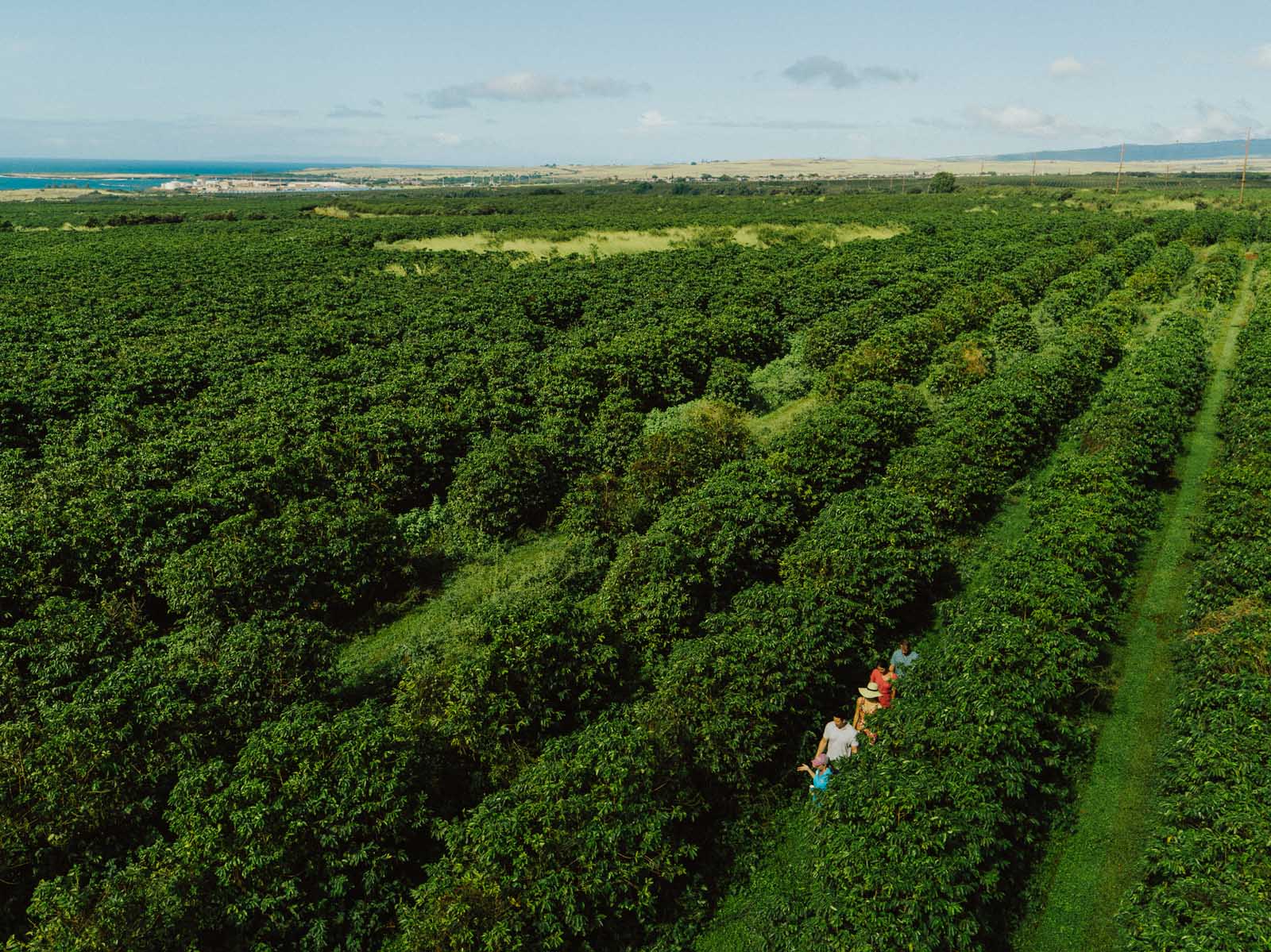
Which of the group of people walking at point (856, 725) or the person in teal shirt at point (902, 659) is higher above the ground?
the person in teal shirt at point (902, 659)

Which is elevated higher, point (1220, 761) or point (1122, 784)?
point (1220, 761)

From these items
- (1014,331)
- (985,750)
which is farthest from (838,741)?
(1014,331)

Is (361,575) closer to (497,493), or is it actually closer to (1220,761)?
(497,493)

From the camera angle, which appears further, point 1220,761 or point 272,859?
point 1220,761

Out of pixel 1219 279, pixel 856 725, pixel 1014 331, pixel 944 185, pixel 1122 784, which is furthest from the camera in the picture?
pixel 944 185

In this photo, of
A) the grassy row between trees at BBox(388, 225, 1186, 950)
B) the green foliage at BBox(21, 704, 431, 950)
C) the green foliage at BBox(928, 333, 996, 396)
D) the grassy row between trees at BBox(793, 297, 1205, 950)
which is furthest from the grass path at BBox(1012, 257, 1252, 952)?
the green foliage at BBox(928, 333, 996, 396)

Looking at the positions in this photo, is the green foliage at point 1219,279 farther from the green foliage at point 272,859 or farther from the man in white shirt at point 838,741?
the green foliage at point 272,859

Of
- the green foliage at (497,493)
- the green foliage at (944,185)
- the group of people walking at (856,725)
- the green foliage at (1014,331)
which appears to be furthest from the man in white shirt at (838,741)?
the green foliage at (944,185)
